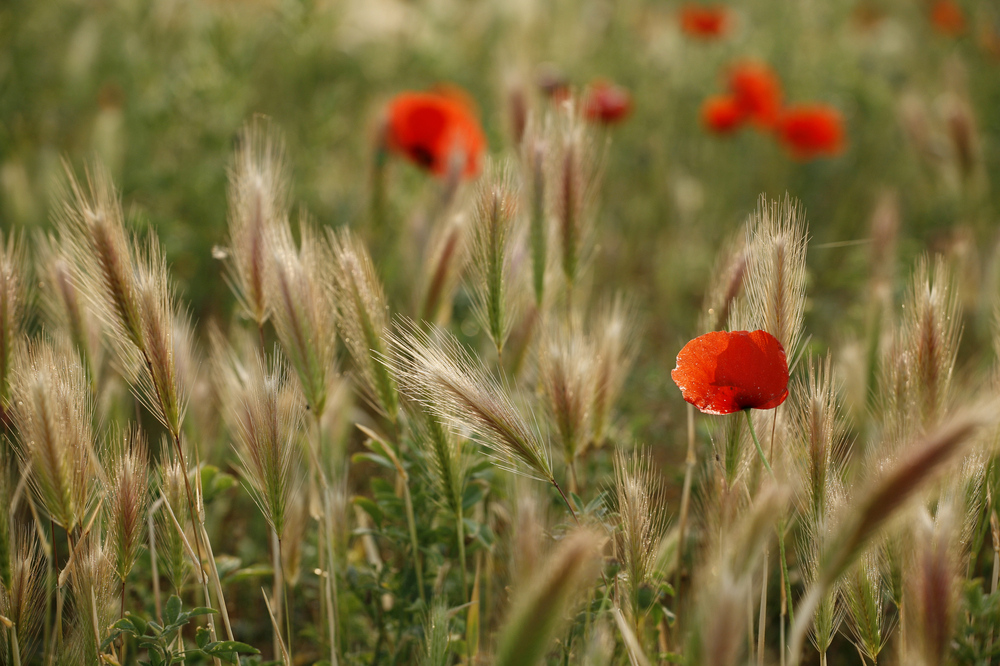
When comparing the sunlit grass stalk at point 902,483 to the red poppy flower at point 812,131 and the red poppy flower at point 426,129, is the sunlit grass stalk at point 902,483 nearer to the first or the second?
the red poppy flower at point 426,129

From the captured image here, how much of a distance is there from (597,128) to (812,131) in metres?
0.77

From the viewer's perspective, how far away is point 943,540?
2.49 feet

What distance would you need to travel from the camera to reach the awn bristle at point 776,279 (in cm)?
94

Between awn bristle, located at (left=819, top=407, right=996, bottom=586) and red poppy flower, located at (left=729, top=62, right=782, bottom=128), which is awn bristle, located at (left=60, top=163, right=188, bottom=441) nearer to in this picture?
awn bristle, located at (left=819, top=407, right=996, bottom=586)

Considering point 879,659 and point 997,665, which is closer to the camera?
point 997,665

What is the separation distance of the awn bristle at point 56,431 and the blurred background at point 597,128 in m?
0.97

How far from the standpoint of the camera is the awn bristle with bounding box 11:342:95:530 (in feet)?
2.93

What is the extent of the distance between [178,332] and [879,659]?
147 centimetres

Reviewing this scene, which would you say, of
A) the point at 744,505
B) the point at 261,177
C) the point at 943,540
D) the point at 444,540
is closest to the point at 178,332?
the point at 261,177

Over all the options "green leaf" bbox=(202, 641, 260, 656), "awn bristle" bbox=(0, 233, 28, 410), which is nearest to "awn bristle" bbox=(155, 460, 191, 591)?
"green leaf" bbox=(202, 641, 260, 656)

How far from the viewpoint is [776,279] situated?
3.10 ft

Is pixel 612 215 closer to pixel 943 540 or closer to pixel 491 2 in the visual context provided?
pixel 491 2

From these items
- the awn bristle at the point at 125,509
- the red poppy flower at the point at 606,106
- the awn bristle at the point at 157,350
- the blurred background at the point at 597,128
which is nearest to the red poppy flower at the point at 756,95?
the blurred background at the point at 597,128

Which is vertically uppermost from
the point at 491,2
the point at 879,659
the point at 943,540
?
the point at 491,2
